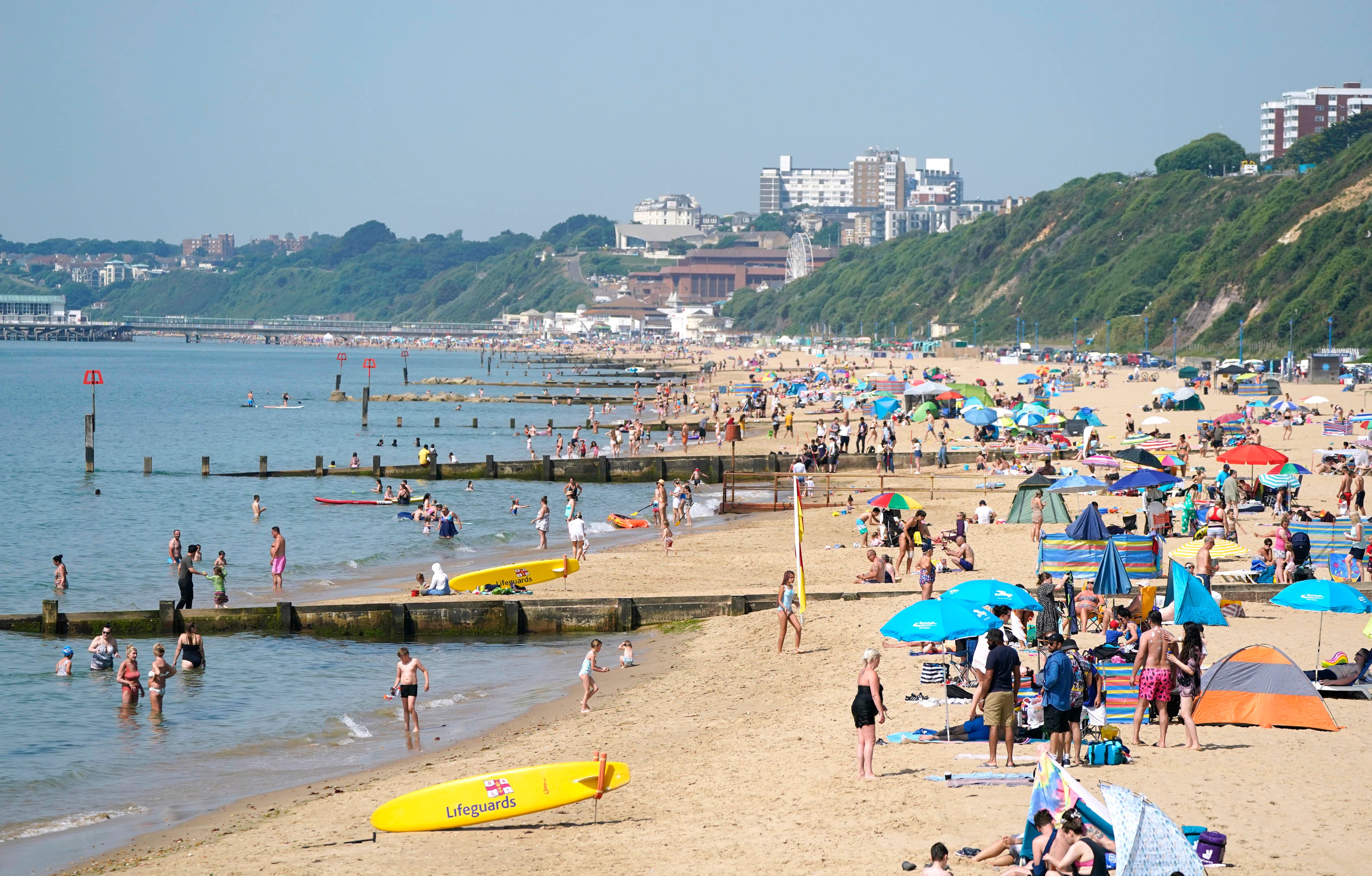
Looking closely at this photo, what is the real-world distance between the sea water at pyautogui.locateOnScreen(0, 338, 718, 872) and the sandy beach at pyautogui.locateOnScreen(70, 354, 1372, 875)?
3.64 ft

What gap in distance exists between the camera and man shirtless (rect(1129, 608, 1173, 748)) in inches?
482

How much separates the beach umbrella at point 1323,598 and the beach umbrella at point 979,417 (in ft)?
79.7

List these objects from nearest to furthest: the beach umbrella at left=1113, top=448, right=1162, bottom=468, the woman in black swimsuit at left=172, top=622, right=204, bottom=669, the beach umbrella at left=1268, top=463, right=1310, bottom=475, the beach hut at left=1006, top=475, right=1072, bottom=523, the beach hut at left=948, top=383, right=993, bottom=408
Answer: the woman in black swimsuit at left=172, top=622, right=204, bottom=669, the beach umbrella at left=1268, top=463, right=1310, bottom=475, the beach hut at left=1006, top=475, right=1072, bottom=523, the beach umbrella at left=1113, top=448, right=1162, bottom=468, the beach hut at left=948, top=383, right=993, bottom=408

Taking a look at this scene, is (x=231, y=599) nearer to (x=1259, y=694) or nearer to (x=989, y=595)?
(x=989, y=595)

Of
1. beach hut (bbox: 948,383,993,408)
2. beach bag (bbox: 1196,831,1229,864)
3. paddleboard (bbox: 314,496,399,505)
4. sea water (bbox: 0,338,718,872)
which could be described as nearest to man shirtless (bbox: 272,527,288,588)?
sea water (bbox: 0,338,718,872)

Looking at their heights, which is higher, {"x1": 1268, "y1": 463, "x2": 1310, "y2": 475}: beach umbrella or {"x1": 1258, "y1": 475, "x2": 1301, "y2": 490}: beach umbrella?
{"x1": 1268, "y1": 463, "x2": 1310, "y2": 475}: beach umbrella

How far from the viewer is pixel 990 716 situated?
38.0ft

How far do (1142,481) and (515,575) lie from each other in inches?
423

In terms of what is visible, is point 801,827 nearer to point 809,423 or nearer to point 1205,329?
point 809,423

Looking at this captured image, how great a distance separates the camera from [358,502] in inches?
1476

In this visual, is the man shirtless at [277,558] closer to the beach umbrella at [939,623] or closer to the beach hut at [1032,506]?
the beach hut at [1032,506]

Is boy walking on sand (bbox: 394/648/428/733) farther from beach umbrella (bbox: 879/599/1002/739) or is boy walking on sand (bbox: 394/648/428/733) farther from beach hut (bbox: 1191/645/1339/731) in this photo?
beach hut (bbox: 1191/645/1339/731)

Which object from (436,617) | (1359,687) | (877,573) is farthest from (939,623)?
(436,617)

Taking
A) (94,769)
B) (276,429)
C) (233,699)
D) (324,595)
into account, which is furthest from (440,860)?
(276,429)
